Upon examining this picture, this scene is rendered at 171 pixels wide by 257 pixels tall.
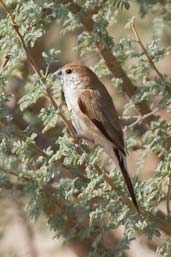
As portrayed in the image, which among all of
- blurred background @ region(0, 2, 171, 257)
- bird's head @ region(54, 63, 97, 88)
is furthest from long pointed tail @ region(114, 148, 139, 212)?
blurred background @ region(0, 2, 171, 257)

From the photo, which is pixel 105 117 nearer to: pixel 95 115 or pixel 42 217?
pixel 95 115

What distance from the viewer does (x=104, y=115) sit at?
3000 mm

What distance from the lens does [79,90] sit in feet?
10.5

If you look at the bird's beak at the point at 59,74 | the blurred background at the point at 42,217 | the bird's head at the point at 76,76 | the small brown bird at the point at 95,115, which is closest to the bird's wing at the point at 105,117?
the small brown bird at the point at 95,115

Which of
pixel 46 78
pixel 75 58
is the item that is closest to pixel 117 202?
pixel 46 78

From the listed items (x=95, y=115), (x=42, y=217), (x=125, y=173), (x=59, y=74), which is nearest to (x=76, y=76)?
(x=59, y=74)

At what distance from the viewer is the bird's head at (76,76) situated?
321 centimetres

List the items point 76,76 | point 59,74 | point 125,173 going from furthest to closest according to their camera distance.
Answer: point 59,74 → point 76,76 → point 125,173

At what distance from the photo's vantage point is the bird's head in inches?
127

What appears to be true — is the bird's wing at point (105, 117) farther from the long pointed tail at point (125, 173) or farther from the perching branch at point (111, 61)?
the perching branch at point (111, 61)

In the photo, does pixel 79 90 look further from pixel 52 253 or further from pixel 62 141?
pixel 52 253

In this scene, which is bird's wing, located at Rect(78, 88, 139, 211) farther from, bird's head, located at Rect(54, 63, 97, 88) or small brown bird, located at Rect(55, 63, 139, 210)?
bird's head, located at Rect(54, 63, 97, 88)

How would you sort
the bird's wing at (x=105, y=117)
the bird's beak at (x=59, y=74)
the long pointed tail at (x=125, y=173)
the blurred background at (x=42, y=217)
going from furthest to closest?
1. the blurred background at (x=42, y=217)
2. the bird's beak at (x=59, y=74)
3. the bird's wing at (x=105, y=117)
4. the long pointed tail at (x=125, y=173)

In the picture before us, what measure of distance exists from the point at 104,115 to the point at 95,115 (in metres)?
0.04
